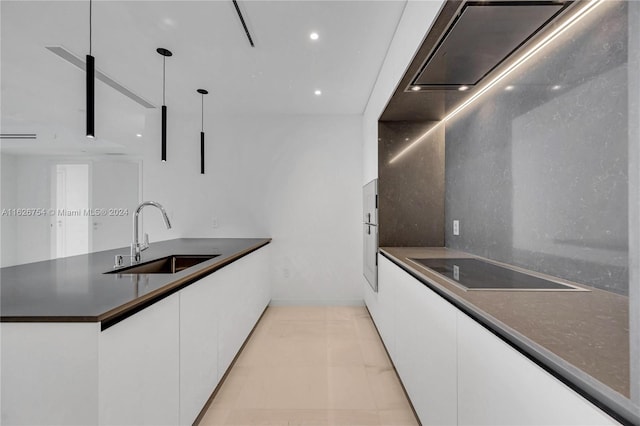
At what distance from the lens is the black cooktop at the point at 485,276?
1.22 metres

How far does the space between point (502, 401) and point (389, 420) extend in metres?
1.20

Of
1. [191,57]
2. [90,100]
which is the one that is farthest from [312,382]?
[191,57]

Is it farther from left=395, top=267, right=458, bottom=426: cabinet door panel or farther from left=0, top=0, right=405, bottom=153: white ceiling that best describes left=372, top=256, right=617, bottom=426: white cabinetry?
left=0, top=0, right=405, bottom=153: white ceiling

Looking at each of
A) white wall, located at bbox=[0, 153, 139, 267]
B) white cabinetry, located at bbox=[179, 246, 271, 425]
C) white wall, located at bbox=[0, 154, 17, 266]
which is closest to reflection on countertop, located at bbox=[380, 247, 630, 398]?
white cabinetry, located at bbox=[179, 246, 271, 425]

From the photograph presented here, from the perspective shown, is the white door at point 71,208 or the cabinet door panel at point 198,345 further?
the white door at point 71,208

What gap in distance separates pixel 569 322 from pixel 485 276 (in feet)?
2.06

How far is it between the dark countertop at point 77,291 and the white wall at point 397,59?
167 cm

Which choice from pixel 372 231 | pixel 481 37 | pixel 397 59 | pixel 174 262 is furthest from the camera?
pixel 372 231

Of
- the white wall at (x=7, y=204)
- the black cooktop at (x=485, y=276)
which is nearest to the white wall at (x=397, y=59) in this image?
the black cooktop at (x=485, y=276)

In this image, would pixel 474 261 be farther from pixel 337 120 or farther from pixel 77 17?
pixel 77 17

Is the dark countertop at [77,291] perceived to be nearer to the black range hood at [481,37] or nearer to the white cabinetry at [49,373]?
the white cabinetry at [49,373]

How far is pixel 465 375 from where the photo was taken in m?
1.06

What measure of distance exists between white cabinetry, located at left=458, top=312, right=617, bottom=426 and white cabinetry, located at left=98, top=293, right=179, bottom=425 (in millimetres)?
1167

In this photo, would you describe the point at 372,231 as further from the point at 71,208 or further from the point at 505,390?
the point at 71,208
